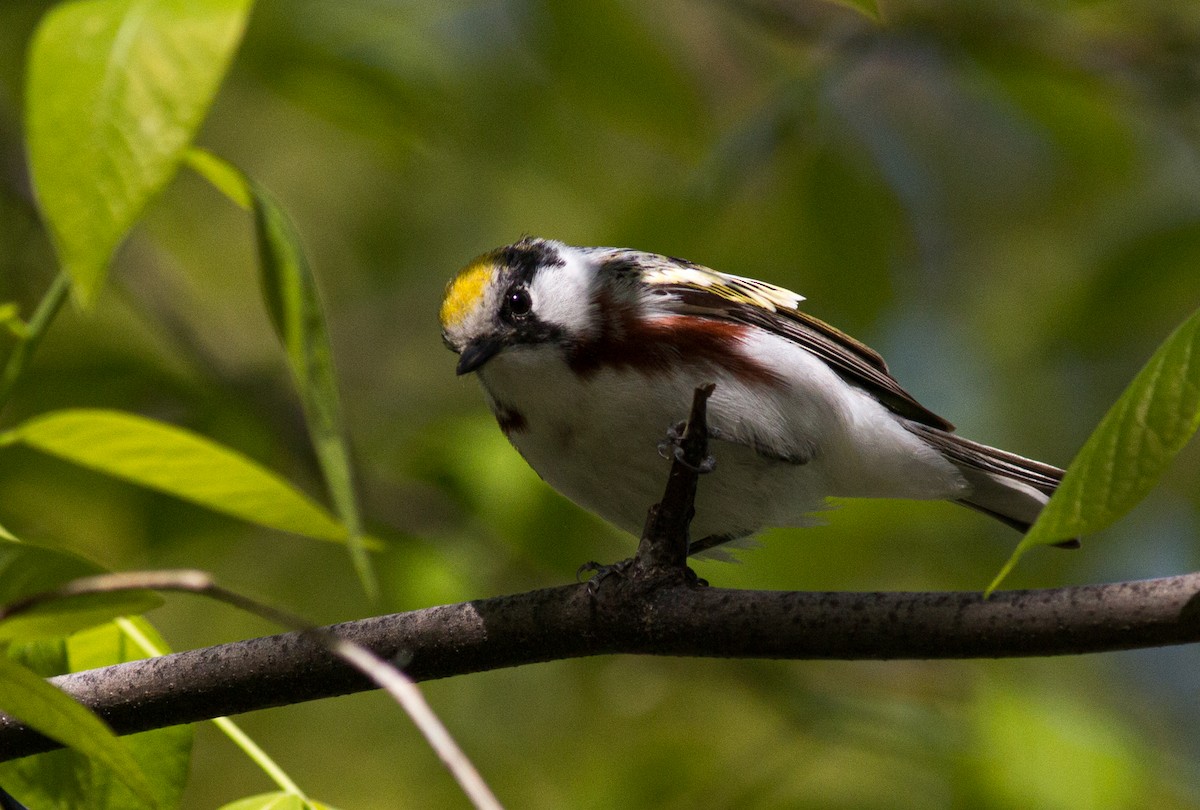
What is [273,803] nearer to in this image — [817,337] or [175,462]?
[175,462]

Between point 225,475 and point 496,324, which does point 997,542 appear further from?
point 225,475

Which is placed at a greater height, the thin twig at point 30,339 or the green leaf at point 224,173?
the green leaf at point 224,173

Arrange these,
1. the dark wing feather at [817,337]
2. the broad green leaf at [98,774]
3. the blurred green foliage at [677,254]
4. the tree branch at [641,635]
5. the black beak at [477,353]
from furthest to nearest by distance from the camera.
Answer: the blurred green foliage at [677,254], the dark wing feather at [817,337], the black beak at [477,353], the broad green leaf at [98,774], the tree branch at [641,635]

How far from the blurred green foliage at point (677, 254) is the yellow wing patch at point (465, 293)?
698mm

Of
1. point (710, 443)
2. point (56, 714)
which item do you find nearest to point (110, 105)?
point (56, 714)

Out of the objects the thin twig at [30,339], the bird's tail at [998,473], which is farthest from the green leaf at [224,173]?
the bird's tail at [998,473]

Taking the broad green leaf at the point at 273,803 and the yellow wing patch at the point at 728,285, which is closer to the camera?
the broad green leaf at the point at 273,803

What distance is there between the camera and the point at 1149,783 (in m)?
3.70

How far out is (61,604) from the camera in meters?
1.42

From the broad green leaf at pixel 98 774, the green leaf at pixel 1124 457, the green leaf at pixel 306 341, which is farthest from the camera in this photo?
the broad green leaf at pixel 98 774

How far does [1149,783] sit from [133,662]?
299cm

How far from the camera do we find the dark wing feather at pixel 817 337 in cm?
353

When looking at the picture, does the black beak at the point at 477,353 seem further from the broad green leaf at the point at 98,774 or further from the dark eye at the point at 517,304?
the broad green leaf at the point at 98,774

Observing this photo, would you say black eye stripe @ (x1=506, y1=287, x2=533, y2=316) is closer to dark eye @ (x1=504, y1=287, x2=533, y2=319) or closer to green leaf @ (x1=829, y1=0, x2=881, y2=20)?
dark eye @ (x1=504, y1=287, x2=533, y2=319)
